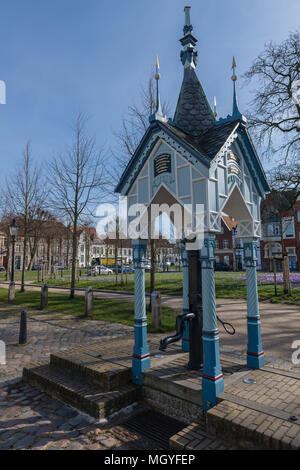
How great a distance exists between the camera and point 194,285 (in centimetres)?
487

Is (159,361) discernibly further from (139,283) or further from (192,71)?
(192,71)

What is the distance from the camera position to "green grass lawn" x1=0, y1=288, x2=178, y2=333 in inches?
377

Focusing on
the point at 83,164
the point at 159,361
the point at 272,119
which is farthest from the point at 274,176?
the point at 159,361

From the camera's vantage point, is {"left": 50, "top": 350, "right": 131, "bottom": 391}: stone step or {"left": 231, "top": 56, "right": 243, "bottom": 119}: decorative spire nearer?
{"left": 50, "top": 350, "right": 131, "bottom": 391}: stone step

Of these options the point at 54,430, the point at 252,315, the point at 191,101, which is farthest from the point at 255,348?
the point at 191,101

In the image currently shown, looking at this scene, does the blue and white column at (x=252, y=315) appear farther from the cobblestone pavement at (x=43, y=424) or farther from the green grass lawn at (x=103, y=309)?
the green grass lawn at (x=103, y=309)

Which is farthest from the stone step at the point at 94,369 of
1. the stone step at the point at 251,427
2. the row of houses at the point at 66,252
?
the row of houses at the point at 66,252

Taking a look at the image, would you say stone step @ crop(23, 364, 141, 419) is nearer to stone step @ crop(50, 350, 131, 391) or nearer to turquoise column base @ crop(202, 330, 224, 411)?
stone step @ crop(50, 350, 131, 391)

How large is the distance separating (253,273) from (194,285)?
1.14 meters

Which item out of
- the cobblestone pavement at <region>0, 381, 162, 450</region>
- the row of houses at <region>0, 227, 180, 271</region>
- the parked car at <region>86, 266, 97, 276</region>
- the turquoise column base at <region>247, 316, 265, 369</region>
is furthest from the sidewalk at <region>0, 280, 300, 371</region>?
the parked car at <region>86, 266, 97, 276</region>

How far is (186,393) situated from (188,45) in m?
6.27

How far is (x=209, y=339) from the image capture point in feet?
13.0

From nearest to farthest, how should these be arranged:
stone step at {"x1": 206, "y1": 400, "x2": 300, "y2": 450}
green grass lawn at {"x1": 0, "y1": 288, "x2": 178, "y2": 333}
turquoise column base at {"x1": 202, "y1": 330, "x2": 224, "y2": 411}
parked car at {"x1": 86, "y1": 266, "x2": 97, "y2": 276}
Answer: stone step at {"x1": 206, "y1": 400, "x2": 300, "y2": 450}, turquoise column base at {"x1": 202, "y1": 330, "x2": 224, "y2": 411}, green grass lawn at {"x1": 0, "y1": 288, "x2": 178, "y2": 333}, parked car at {"x1": 86, "y1": 266, "x2": 97, "y2": 276}

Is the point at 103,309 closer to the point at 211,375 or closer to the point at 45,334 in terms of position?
the point at 45,334
